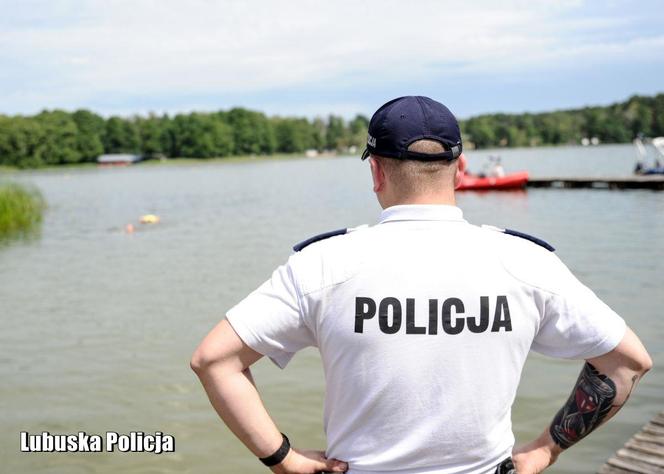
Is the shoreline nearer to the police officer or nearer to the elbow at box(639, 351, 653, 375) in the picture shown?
the police officer

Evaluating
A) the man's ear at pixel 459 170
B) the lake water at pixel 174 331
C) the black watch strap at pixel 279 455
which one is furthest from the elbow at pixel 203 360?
the lake water at pixel 174 331

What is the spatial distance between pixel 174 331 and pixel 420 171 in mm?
10746

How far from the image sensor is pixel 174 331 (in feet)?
40.1

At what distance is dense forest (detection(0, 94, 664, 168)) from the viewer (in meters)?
143

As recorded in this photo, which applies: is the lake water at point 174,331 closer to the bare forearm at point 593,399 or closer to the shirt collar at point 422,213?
the bare forearm at point 593,399

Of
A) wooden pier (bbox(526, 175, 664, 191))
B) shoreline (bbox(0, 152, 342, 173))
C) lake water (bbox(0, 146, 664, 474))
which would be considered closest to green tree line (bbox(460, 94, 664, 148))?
shoreline (bbox(0, 152, 342, 173))

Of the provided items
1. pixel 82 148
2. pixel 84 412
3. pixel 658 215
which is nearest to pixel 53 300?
pixel 84 412

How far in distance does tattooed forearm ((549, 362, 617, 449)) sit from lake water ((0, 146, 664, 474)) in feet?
14.5

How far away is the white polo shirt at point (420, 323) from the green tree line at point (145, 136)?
14677 cm

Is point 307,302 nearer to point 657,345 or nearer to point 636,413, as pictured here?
point 636,413

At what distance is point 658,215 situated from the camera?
28938mm

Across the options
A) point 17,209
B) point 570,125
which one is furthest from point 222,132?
point 17,209

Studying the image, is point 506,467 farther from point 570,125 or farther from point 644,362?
point 570,125

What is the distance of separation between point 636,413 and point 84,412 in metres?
6.46
